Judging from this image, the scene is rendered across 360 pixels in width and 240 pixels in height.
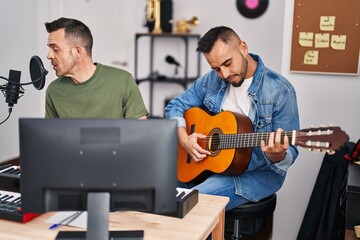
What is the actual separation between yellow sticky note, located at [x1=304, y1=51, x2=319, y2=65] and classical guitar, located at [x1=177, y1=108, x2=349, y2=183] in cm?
76

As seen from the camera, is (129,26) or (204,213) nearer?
(204,213)

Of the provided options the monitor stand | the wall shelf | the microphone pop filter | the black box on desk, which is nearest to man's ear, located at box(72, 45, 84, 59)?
the microphone pop filter

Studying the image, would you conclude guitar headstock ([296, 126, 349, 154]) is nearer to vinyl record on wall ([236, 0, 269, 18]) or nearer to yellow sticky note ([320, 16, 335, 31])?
yellow sticky note ([320, 16, 335, 31])

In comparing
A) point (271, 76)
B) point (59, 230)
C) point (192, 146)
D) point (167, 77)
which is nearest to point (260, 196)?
point (192, 146)

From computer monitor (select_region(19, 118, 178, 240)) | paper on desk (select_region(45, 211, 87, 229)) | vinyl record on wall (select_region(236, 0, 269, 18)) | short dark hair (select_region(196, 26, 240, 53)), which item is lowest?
paper on desk (select_region(45, 211, 87, 229))

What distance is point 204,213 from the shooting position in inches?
61.3

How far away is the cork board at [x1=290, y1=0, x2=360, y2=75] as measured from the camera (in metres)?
2.53

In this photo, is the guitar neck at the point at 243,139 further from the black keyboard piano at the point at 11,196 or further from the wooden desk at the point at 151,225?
the black keyboard piano at the point at 11,196

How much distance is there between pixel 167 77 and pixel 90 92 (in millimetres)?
2879

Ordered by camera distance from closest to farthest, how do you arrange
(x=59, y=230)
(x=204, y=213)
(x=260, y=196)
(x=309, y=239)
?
1. (x=59, y=230)
2. (x=204, y=213)
3. (x=260, y=196)
4. (x=309, y=239)

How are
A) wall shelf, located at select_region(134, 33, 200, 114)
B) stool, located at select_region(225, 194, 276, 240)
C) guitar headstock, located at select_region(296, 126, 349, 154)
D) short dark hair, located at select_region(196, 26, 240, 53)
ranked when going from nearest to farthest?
guitar headstock, located at select_region(296, 126, 349, 154) → stool, located at select_region(225, 194, 276, 240) → short dark hair, located at select_region(196, 26, 240, 53) → wall shelf, located at select_region(134, 33, 200, 114)

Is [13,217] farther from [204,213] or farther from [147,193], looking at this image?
[204,213]

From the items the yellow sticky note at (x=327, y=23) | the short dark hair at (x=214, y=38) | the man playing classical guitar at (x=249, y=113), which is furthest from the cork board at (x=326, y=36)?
the short dark hair at (x=214, y=38)

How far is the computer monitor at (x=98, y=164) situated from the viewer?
1243mm
